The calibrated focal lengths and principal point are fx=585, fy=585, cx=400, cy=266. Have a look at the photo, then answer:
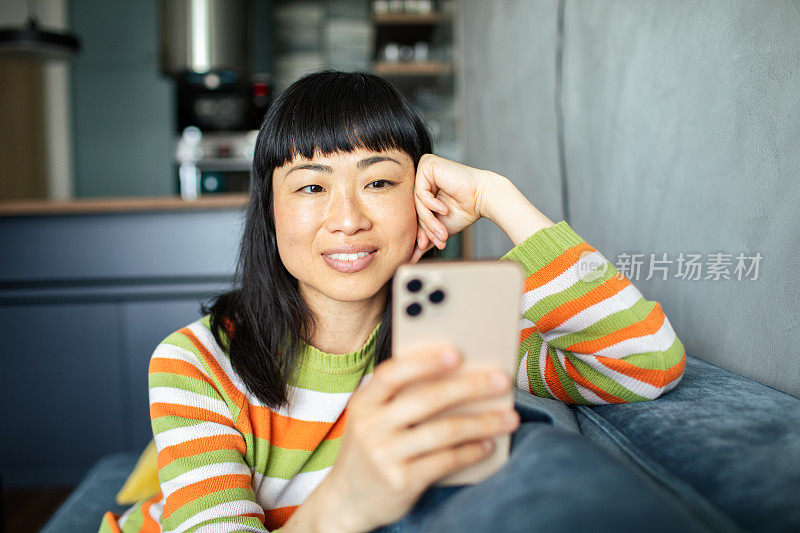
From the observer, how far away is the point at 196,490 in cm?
64

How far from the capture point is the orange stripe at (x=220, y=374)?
76 centimetres

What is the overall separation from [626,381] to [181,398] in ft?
1.73

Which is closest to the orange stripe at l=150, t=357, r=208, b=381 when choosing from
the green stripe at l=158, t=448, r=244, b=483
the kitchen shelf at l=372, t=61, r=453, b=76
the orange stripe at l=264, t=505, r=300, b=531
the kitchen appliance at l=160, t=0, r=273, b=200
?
the green stripe at l=158, t=448, r=244, b=483

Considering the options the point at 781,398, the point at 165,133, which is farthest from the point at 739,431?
the point at 165,133

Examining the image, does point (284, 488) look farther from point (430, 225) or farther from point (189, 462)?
point (430, 225)

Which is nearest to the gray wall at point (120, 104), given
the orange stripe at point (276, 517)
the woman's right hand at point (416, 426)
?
the orange stripe at point (276, 517)

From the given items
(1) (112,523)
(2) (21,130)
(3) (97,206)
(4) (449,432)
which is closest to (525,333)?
(4) (449,432)

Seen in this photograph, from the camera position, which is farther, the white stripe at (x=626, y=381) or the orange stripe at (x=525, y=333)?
the orange stripe at (x=525, y=333)

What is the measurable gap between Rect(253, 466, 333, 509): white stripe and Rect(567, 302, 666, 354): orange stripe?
1.27 feet

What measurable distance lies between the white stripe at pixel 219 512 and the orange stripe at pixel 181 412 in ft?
0.37

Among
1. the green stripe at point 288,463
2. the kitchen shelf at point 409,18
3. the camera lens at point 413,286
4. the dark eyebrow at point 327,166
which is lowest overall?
the green stripe at point 288,463

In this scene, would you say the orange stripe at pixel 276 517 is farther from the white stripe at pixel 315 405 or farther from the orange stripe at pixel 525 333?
the orange stripe at pixel 525 333

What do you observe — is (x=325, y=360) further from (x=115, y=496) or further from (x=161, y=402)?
(x=115, y=496)

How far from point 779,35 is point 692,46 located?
0.58 feet
